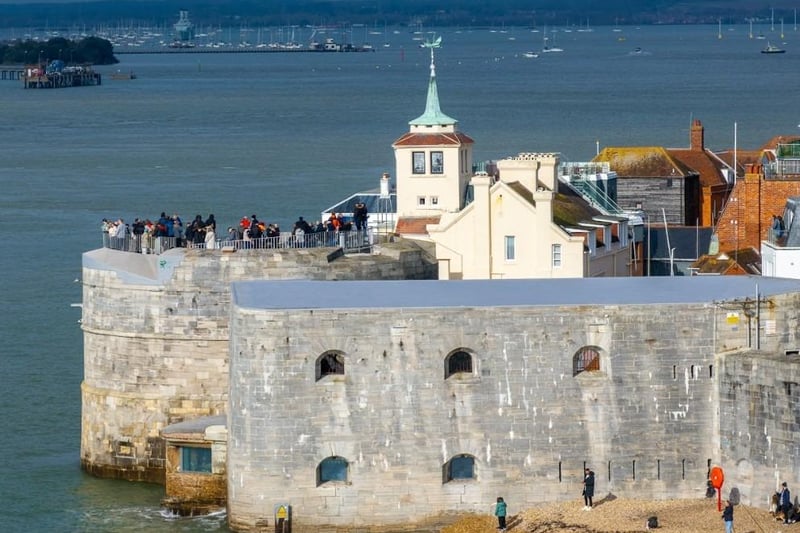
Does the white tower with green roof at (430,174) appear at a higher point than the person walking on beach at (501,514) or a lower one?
higher

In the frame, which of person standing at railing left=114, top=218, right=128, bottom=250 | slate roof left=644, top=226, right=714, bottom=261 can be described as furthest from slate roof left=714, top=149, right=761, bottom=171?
person standing at railing left=114, top=218, right=128, bottom=250

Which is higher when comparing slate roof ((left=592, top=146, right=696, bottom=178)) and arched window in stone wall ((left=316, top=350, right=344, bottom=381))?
slate roof ((left=592, top=146, right=696, bottom=178))

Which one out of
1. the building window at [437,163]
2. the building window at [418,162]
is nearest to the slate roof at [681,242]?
the building window at [437,163]

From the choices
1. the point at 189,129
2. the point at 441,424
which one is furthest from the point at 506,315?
the point at 189,129

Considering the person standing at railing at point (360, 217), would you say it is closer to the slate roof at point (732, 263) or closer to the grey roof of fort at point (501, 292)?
the grey roof of fort at point (501, 292)

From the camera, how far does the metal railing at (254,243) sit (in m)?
48.8

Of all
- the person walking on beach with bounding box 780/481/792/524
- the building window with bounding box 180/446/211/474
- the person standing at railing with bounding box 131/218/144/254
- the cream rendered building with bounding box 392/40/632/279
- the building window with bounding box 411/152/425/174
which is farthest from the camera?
the building window with bounding box 411/152/425/174

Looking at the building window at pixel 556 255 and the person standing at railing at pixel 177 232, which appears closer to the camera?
the person standing at railing at pixel 177 232

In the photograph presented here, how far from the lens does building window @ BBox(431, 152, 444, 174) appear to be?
56.8 meters

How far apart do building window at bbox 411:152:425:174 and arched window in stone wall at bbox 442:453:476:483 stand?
15653 millimetres

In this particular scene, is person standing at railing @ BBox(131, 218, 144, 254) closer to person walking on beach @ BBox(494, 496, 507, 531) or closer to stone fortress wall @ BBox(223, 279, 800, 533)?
stone fortress wall @ BBox(223, 279, 800, 533)

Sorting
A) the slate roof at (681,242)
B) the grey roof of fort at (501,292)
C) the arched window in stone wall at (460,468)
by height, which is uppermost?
the slate roof at (681,242)

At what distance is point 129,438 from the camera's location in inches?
1907

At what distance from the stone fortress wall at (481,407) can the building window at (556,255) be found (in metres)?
11.3
